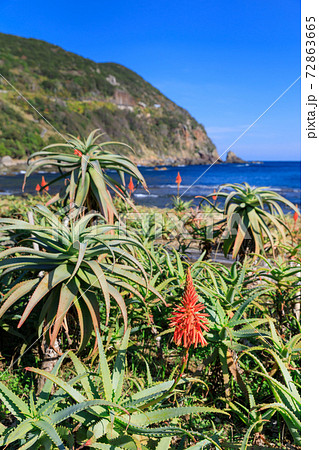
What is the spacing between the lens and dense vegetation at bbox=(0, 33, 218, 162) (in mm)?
60331

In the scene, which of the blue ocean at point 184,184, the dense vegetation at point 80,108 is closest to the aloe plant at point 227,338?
the blue ocean at point 184,184

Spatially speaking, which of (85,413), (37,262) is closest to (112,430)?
(85,413)

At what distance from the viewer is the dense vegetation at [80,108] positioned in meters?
60.3

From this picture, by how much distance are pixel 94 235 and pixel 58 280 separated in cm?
42

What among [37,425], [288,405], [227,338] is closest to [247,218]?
[227,338]

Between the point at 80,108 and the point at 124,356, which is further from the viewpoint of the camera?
the point at 80,108

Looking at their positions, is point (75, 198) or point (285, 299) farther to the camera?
point (75, 198)

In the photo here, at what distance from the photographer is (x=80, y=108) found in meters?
84.2

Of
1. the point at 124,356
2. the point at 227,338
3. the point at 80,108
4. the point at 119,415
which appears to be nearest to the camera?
the point at 119,415

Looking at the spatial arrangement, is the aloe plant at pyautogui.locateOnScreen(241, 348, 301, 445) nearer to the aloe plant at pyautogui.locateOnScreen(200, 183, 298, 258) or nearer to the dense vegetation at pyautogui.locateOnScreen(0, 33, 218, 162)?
the aloe plant at pyautogui.locateOnScreen(200, 183, 298, 258)

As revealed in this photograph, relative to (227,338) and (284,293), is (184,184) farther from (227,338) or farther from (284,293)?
(227,338)

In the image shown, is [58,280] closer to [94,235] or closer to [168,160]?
[94,235]

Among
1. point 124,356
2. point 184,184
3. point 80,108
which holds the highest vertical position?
point 80,108
